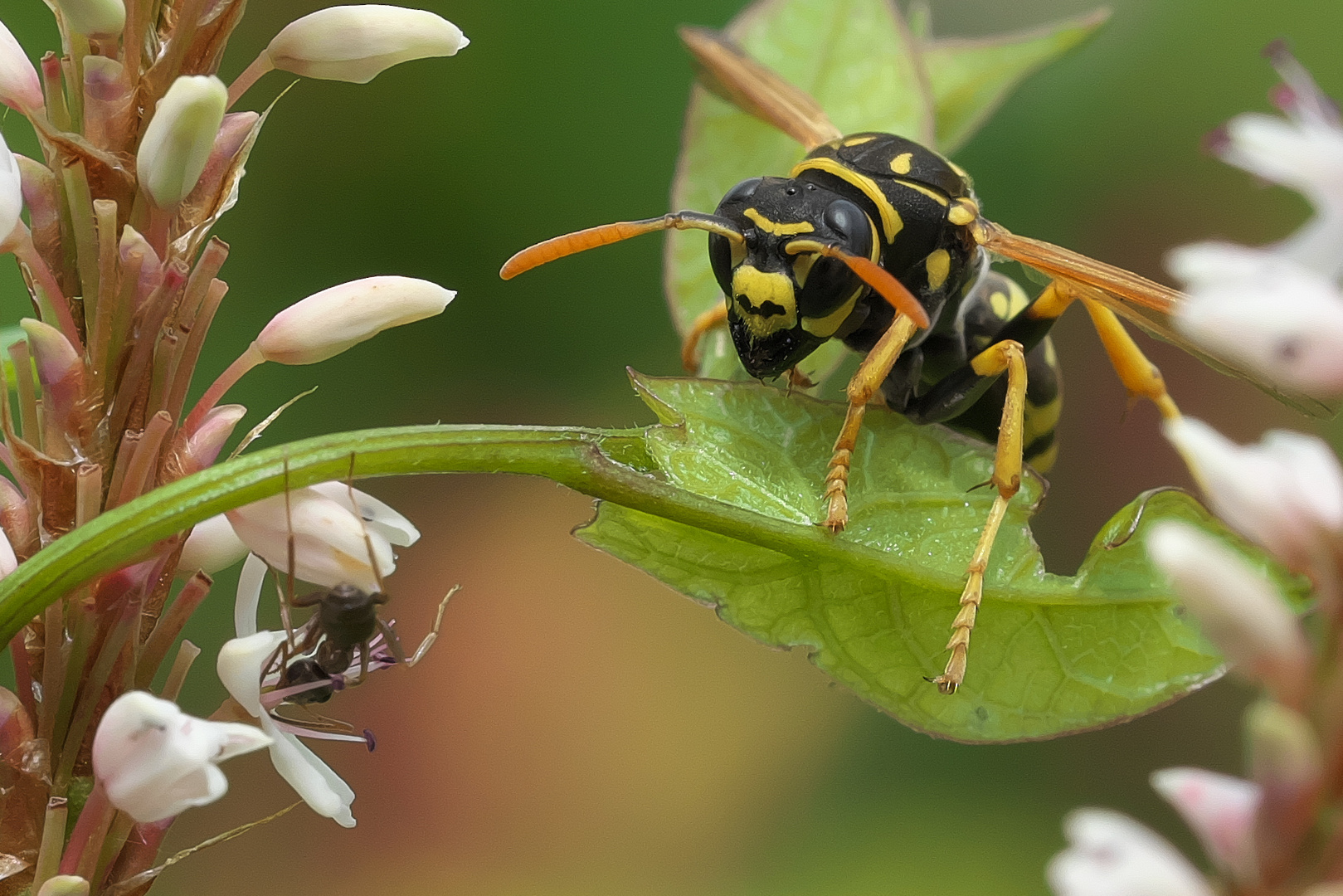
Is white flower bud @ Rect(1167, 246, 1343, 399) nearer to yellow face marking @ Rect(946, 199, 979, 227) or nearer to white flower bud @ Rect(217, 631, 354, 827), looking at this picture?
white flower bud @ Rect(217, 631, 354, 827)

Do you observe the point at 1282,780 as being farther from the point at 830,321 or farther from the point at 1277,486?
the point at 830,321

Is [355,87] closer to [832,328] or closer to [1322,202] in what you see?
[832,328]

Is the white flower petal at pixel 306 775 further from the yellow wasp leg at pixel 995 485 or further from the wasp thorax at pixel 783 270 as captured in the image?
the wasp thorax at pixel 783 270

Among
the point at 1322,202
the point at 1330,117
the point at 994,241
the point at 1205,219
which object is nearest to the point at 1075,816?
the point at 1322,202

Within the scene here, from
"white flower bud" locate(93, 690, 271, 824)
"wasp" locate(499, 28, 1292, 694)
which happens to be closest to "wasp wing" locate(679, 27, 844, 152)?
"wasp" locate(499, 28, 1292, 694)

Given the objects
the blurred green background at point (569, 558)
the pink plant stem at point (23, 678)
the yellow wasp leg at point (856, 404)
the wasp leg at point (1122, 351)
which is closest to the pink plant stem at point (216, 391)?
the pink plant stem at point (23, 678)
